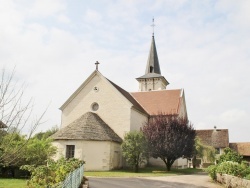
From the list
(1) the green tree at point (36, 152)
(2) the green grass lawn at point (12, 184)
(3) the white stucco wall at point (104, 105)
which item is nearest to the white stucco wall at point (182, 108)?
(3) the white stucco wall at point (104, 105)

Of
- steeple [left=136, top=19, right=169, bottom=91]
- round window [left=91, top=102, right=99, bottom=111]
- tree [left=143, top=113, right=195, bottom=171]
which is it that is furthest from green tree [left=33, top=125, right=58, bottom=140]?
steeple [left=136, top=19, right=169, bottom=91]

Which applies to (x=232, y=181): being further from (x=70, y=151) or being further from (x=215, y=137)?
(x=215, y=137)

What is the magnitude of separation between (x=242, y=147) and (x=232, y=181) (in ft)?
131

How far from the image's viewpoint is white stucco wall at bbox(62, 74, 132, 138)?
34562mm

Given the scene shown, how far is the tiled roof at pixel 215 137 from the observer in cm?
5620

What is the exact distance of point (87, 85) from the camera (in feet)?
121

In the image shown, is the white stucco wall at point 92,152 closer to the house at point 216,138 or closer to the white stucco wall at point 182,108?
the white stucco wall at point 182,108

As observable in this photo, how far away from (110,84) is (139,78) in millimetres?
23435

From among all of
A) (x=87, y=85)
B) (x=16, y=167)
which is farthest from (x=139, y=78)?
(x=16, y=167)

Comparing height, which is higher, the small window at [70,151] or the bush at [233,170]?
the small window at [70,151]

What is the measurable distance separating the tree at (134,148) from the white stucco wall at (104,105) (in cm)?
330

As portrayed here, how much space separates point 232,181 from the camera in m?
17.9

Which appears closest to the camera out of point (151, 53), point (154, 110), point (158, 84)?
point (154, 110)

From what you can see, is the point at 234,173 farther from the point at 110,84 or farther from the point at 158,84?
the point at 158,84
